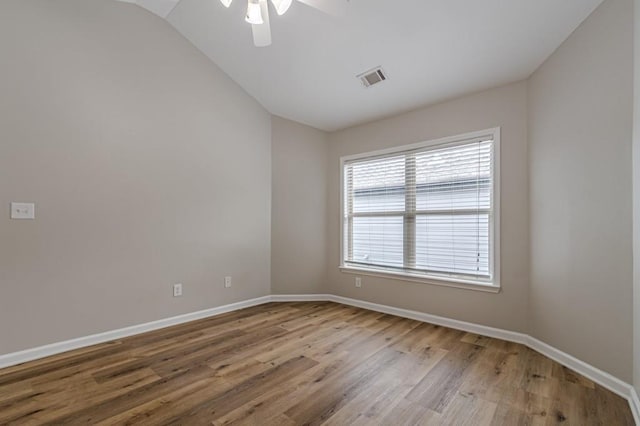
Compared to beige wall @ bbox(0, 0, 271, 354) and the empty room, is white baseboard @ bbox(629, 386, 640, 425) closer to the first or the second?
the empty room

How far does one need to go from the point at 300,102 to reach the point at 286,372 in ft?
10.1

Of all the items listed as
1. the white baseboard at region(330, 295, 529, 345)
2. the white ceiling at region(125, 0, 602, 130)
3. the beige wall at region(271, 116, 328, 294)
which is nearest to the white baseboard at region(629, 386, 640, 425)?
the white baseboard at region(330, 295, 529, 345)

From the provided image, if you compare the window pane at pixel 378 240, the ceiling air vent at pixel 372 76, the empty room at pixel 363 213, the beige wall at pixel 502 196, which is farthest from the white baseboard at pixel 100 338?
the ceiling air vent at pixel 372 76

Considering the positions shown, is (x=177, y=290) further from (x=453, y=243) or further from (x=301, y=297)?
(x=453, y=243)

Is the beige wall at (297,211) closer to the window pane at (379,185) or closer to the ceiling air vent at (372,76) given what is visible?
the window pane at (379,185)

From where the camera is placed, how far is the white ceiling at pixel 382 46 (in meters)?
2.26

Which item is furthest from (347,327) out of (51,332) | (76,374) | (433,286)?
(51,332)

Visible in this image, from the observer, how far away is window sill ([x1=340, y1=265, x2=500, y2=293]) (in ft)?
9.69

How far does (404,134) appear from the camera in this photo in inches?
Result: 142

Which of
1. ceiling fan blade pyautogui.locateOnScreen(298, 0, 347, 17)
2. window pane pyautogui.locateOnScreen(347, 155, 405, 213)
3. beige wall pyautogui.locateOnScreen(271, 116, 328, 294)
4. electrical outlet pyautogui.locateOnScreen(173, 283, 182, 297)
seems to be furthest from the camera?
beige wall pyautogui.locateOnScreen(271, 116, 328, 294)

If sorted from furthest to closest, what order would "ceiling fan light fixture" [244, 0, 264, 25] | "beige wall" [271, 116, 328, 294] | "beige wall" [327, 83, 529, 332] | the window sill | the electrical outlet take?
1. "beige wall" [271, 116, 328, 294]
2. the electrical outlet
3. the window sill
4. "beige wall" [327, 83, 529, 332]
5. "ceiling fan light fixture" [244, 0, 264, 25]

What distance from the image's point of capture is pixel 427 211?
3.42 m

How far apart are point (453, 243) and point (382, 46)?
2159 mm

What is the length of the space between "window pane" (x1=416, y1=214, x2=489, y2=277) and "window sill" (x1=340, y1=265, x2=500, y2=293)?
104 millimetres
